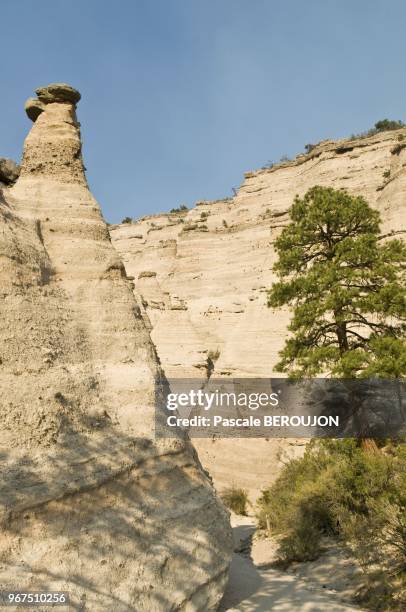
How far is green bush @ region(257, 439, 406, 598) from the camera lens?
325 inches

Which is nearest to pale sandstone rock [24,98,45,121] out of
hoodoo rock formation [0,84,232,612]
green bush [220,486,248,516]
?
hoodoo rock formation [0,84,232,612]

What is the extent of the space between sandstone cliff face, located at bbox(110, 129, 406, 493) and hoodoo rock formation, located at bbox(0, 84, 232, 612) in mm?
6996

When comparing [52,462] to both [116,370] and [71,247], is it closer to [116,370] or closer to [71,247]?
[116,370]

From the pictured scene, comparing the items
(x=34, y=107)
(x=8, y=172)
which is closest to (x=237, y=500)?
(x=8, y=172)

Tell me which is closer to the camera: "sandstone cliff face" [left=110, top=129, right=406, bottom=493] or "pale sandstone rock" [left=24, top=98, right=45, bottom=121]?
"pale sandstone rock" [left=24, top=98, right=45, bottom=121]

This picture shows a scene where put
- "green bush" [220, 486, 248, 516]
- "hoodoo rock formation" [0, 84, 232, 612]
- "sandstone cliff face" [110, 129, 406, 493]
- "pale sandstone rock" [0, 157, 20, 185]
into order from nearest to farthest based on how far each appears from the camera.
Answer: "hoodoo rock formation" [0, 84, 232, 612]
"pale sandstone rock" [0, 157, 20, 185]
"green bush" [220, 486, 248, 516]
"sandstone cliff face" [110, 129, 406, 493]

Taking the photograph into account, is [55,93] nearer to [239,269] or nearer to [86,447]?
[86,447]

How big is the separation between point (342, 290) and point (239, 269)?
62.9 feet

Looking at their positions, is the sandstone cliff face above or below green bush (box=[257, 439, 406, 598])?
above

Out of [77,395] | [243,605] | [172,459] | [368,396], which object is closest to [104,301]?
[77,395]

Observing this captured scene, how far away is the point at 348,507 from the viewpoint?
10.6m

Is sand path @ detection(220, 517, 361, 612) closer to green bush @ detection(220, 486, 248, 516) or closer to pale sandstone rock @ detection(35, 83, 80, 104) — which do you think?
green bush @ detection(220, 486, 248, 516)

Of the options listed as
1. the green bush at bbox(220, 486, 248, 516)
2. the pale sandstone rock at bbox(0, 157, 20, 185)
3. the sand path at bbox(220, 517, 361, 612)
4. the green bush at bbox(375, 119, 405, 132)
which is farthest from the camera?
the green bush at bbox(375, 119, 405, 132)

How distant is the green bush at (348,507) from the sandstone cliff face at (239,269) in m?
3.43
